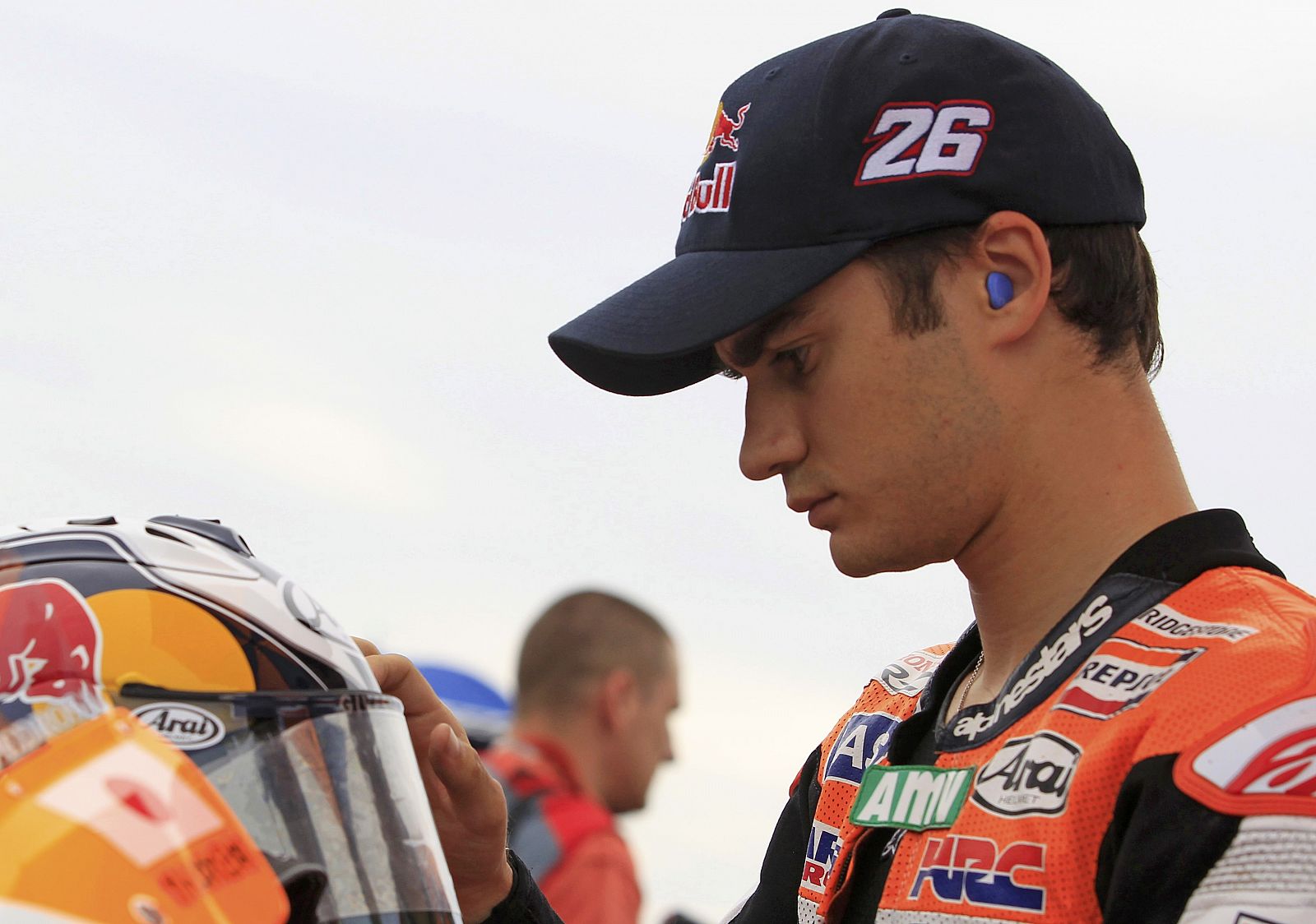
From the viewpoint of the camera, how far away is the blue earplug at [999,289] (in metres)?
1.89

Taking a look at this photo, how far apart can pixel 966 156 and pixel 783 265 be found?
0.25 metres

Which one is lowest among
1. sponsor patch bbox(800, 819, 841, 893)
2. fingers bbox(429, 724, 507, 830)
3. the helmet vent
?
sponsor patch bbox(800, 819, 841, 893)

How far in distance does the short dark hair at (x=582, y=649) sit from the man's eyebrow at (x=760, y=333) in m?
3.04

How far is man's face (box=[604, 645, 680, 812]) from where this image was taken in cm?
492

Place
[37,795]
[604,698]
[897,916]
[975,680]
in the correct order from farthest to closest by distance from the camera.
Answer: [604,698] < [975,680] < [897,916] < [37,795]

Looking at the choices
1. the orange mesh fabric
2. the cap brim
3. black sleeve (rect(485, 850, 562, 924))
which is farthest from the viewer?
black sleeve (rect(485, 850, 562, 924))

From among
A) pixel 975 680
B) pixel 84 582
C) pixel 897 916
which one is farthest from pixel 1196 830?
pixel 84 582

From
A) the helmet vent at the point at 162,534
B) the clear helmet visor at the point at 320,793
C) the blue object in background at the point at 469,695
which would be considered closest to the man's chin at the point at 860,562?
the clear helmet visor at the point at 320,793

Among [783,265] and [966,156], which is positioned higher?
[966,156]

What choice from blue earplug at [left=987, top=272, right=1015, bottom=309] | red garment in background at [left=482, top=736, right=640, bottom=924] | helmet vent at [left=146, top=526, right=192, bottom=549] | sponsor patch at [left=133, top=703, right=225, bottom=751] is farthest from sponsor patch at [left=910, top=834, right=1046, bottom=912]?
red garment in background at [left=482, top=736, right=640, bottom=924]

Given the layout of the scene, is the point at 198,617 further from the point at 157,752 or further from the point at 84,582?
the point at 157,752

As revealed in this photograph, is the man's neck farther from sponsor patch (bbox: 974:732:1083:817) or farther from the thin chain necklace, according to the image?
sponsor patch (bbox: 974:732:1083:817)

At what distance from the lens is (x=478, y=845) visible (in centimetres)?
215

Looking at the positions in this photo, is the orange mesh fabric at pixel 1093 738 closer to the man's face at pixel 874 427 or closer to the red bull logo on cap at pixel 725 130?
the man's face at pixel 874 427
